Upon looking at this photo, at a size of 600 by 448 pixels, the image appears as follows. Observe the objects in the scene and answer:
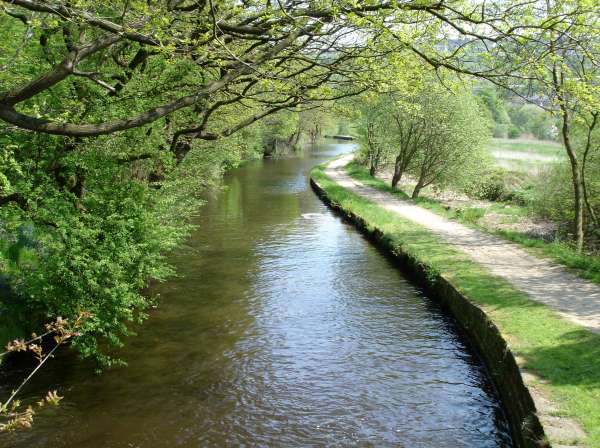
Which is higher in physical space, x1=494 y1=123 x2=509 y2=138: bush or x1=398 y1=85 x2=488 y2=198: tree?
x1=494 y1=123 x2=509 y2=138: bush

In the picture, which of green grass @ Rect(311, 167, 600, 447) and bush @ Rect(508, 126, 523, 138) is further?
bush @ Rect(508, 126, 523, 138)

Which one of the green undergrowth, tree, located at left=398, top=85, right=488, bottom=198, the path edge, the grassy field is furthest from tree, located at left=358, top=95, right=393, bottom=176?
the path edge

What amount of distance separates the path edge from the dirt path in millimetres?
1683

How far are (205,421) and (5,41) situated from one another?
26.2 feet

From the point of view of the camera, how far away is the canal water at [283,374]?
31.7ft

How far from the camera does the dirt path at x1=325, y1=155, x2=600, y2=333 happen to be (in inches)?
516

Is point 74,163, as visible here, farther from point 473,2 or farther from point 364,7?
point 473,2

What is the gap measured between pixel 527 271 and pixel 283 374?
871cm

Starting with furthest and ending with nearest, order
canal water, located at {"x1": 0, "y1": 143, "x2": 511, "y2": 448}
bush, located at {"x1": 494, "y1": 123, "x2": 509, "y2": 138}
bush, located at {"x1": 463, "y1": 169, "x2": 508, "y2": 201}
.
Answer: bush, located at {"x1": 494, "y1": 123, "x2": 509, "y2": 138}
bush, located at {"x1": 463, "y1": 169, "x2": 508, "y2": 201}
canal water, located at {"x1": 0, "y1": 143, "x2": 511, "y2": 448}

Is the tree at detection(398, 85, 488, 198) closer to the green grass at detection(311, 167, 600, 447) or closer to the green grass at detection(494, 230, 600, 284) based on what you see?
the green grass at detection(494, 230, 600, 284)

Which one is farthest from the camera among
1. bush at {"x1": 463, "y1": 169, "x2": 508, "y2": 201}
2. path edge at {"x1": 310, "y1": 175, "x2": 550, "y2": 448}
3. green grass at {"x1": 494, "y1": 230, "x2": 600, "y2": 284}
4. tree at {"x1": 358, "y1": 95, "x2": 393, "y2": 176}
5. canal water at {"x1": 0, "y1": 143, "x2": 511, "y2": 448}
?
tree at {"x1": 358, "y1": 95, "x2": 393, "y2": 176}

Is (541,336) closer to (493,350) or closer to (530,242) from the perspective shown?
(493,350)

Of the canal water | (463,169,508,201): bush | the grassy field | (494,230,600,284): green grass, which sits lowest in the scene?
the canal water

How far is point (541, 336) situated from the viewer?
11.3 metres
